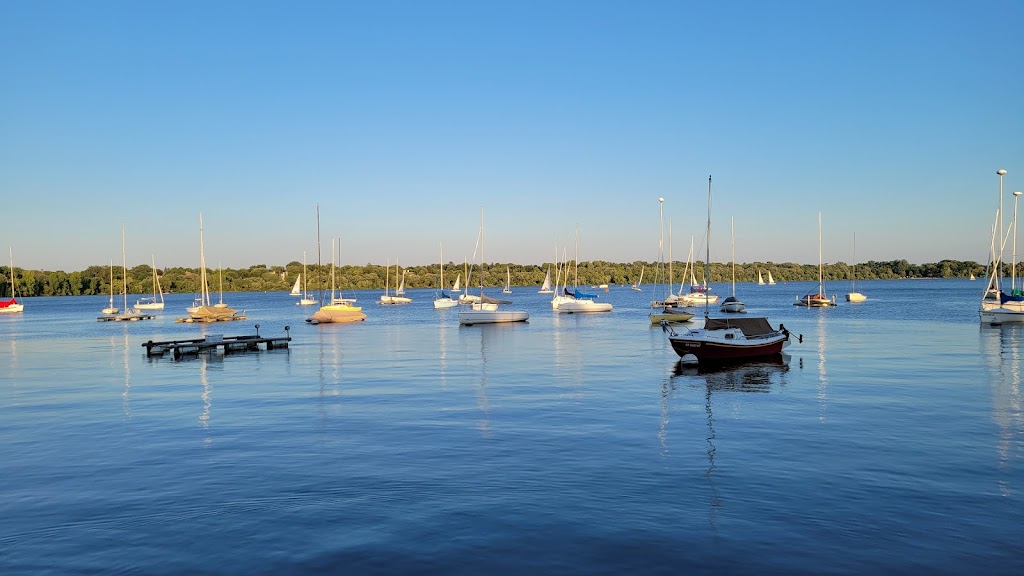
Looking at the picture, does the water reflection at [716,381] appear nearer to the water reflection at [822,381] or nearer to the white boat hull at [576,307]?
the water reflection at [822,381]

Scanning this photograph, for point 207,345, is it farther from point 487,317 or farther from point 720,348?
point 487,317

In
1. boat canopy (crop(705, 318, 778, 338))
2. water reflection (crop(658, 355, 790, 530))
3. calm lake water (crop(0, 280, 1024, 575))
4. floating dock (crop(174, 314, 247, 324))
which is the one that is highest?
boat canopy (crop(705, 318, 778, 338))

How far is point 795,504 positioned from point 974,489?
4.50 meters

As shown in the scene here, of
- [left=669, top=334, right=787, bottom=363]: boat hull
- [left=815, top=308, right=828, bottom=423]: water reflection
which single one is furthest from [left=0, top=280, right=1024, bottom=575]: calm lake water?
[left=669, top=334, right=787, bottom=363]: boat hull

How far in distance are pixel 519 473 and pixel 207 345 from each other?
4448 cm

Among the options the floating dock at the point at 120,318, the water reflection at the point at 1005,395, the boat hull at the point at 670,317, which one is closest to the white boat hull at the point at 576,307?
the boat hull at the point at 670,317

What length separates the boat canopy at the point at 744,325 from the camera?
47031 mm

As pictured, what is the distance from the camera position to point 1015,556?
12.6 m

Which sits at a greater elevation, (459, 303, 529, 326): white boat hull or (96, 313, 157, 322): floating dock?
(459, 303, 529, 326): white boat hull

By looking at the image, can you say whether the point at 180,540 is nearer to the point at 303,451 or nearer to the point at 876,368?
the point at 303,451

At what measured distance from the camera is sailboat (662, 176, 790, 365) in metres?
43.9

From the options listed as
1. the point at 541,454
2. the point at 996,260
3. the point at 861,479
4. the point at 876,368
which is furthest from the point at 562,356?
the point at 996,260

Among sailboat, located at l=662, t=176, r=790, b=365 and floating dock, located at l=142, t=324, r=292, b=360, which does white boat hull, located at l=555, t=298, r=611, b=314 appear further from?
sailboat, located at l=662, t=176, r=790, b=365

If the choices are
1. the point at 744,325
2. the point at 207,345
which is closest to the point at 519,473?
the point at 744,325
